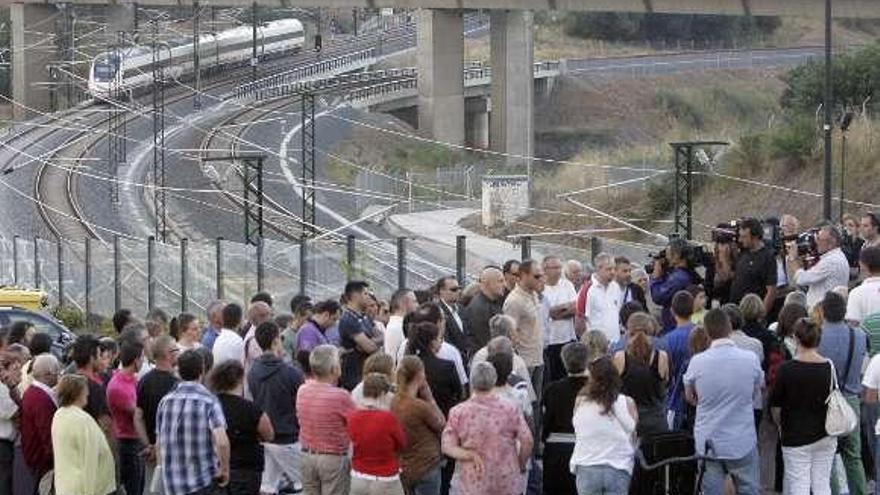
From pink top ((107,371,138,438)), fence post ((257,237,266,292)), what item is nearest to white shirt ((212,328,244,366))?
pink top ((107,371,138,438))

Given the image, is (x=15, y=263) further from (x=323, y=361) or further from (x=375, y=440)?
(x=375, y=440)

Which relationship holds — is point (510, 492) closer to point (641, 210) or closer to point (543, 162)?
point (641, 210)

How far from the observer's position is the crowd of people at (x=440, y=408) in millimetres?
13445

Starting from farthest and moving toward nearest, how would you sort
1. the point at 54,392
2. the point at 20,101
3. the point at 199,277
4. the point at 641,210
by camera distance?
1. the point at 20,101
2. the point at 641,210
3. the point at 199,277
4. the point at 54,392

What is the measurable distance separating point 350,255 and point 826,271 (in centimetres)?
1038

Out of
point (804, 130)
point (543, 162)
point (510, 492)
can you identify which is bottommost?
point (543, 162)

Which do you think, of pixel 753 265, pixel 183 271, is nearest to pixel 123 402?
pixel 753 265

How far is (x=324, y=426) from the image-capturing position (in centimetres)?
1399

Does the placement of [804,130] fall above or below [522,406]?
below

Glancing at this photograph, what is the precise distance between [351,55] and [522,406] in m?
99.8

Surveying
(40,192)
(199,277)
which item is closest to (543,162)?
(40,192)

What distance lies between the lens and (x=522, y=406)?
45.1ft

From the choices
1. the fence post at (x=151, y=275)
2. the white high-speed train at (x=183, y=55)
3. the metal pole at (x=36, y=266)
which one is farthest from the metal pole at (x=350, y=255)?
the white high-speed train at (x=183, y=55)

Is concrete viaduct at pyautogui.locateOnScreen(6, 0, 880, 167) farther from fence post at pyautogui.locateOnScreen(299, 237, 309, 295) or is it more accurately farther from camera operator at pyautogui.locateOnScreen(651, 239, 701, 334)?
camera operator at pyautogui.locateOnScreen(651, 239, 701, 334)
